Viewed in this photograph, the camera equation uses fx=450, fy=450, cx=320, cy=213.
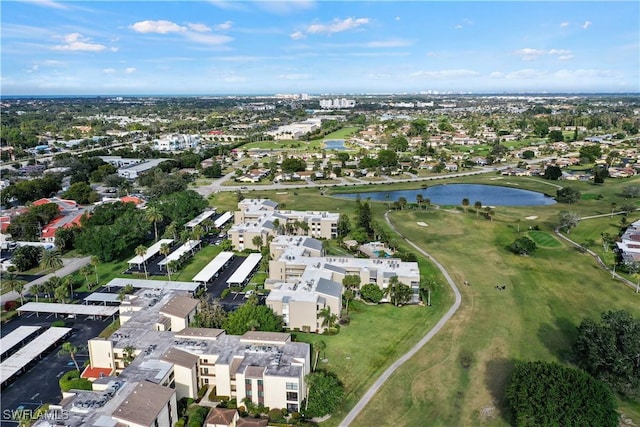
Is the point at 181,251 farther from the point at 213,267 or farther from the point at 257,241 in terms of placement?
the point at 257,241

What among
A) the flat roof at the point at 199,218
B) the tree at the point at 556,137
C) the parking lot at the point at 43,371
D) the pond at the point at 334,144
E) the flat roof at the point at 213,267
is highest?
the tree at the point at 556,137

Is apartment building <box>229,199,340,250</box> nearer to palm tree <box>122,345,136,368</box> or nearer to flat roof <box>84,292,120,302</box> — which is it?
flat roof <box>84,292,120,302</box>

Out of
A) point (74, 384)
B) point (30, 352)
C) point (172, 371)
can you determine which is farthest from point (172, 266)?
point (172, 371)

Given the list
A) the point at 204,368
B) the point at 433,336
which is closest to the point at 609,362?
the point at 433,336

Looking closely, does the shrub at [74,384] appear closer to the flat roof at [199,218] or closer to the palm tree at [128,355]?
the palm tree at [128,355]

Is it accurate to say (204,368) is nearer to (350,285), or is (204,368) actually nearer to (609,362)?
(350,285)

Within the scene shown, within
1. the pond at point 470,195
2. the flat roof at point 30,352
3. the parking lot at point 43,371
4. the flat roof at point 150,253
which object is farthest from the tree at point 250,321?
the pond at point 470,195
